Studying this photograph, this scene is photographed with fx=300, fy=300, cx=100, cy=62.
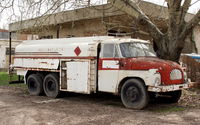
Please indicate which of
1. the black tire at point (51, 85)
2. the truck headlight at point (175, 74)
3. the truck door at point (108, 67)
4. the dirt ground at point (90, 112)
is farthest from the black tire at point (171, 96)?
the black tire at point (51, 85)

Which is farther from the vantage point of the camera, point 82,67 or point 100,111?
point 82,67

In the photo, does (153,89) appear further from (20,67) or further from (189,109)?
(20,67)

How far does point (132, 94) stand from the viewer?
9742 millimetres

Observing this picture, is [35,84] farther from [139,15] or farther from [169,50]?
[169,50]

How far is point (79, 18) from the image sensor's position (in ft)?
60.7

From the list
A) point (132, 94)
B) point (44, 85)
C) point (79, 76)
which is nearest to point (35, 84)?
point (44, 85)

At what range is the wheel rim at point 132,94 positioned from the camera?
9656mm

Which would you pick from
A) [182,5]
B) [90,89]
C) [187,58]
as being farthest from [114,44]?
[187,58]

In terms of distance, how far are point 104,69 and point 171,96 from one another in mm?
2721

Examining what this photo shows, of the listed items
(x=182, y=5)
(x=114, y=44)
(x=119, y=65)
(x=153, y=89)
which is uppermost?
(x=182, y=5)

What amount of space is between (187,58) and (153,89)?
5240 millimetres

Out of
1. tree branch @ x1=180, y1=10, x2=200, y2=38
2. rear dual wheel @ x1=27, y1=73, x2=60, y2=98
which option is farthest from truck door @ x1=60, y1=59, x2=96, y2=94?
tree branch @ x1=180, y1=10, x2=200, y2=38

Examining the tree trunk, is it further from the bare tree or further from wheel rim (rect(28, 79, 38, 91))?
wheel rim (rect(28, 79, 38, 91))

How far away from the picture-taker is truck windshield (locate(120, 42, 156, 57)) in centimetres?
1024
